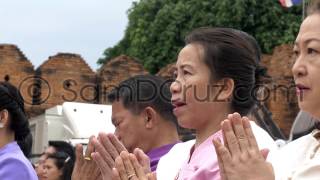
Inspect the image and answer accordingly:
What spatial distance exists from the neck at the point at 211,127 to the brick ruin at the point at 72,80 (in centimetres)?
982

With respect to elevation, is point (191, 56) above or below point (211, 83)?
above

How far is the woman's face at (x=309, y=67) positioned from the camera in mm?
2213

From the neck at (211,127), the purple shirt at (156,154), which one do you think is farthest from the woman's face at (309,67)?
the purple shirt at (156,154)

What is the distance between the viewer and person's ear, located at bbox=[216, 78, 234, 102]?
9.69 ft

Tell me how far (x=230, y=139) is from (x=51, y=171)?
370 cm

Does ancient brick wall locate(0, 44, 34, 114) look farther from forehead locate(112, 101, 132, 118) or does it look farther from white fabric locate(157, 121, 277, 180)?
white fabric locate(157, 121, 277, 180)

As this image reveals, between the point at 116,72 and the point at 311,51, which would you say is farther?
the point at 116,72

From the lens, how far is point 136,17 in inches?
1131

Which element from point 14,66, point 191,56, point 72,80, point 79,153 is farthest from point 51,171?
point 14,66

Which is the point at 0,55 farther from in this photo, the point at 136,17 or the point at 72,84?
the point at 136,17

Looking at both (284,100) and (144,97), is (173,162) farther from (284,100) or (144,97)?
(284,100)

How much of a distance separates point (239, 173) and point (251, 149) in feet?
0.27

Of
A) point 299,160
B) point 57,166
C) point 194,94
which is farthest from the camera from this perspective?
point 57,166

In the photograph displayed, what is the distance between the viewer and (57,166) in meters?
5.55
